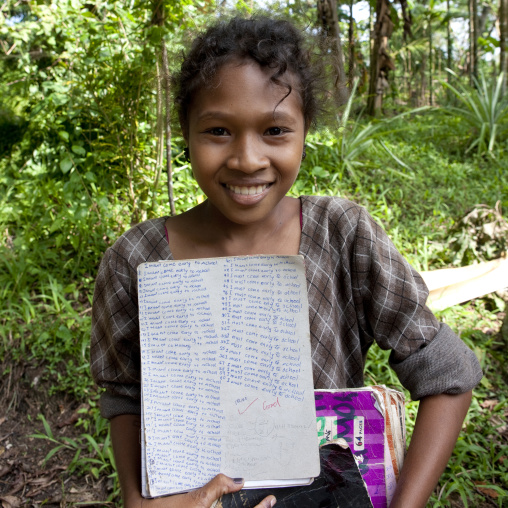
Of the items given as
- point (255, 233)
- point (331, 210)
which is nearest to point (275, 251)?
point (255, 233)

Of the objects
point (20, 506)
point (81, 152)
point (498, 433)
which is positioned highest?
point (81, 152)

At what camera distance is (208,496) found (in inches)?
39.6

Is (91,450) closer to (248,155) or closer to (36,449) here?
(36,449)

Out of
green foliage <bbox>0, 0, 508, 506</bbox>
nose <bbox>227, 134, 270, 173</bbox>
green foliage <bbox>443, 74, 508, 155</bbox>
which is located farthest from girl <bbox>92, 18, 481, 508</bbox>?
green foliage <bbox>443, 74, 508, 155</bbox>

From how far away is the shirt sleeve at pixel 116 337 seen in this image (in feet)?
3.98

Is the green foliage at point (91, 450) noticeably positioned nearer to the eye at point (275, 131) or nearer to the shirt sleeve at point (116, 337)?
the shirt sleeve at point (116, 337)

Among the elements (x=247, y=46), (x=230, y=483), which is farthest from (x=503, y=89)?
(x=230, y=483)

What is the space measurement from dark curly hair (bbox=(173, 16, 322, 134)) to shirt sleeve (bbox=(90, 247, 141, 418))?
0.41 metres

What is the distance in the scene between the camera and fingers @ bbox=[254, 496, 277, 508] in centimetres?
99

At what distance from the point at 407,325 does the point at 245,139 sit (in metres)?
0.57

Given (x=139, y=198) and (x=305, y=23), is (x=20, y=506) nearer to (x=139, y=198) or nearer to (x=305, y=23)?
(x=139, y=198)

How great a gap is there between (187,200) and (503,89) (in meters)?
3.83

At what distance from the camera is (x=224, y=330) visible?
3.44 ft

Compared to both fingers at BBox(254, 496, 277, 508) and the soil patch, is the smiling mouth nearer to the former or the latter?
fingers at BBox(254, 496, 277, 508)
